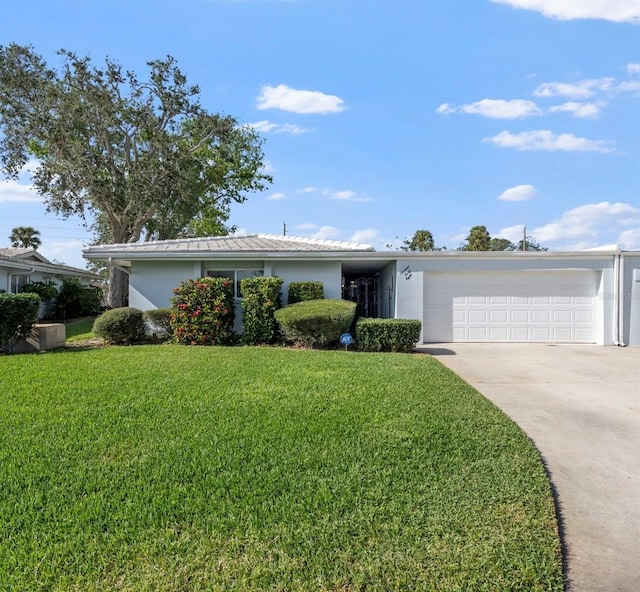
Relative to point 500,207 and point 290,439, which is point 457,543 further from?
point 500,207

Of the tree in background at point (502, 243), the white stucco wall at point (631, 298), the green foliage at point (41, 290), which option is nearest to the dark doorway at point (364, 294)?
the white stucco wall at point (631, 298)

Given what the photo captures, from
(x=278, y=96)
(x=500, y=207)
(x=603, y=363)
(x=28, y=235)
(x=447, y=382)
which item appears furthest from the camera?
(x=28, y=235)

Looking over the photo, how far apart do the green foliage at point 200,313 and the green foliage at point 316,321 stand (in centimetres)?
161

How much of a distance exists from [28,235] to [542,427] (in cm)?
3640

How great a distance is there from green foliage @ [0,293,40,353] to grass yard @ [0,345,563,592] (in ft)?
14.0

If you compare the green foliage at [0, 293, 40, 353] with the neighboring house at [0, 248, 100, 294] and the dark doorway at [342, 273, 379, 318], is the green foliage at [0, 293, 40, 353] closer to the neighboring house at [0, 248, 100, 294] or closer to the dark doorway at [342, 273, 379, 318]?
the neighboring house at [0, 248, 100, 294]

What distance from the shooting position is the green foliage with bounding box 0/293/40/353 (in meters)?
9.41

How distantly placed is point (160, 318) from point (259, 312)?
2874 millimetres

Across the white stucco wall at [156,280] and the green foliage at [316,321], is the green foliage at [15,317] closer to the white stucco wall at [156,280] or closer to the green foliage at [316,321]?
the white stucco wall at [156,280]

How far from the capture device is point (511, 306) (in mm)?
12781

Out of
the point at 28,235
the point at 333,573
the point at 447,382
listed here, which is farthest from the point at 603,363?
the point at 28,235

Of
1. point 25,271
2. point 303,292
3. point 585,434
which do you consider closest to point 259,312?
point 303,292

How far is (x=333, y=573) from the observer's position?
7.93ft

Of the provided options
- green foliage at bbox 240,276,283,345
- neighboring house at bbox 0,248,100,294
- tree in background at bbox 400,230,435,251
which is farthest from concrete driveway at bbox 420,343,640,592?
tree in background at bbox 400,230,435,251
